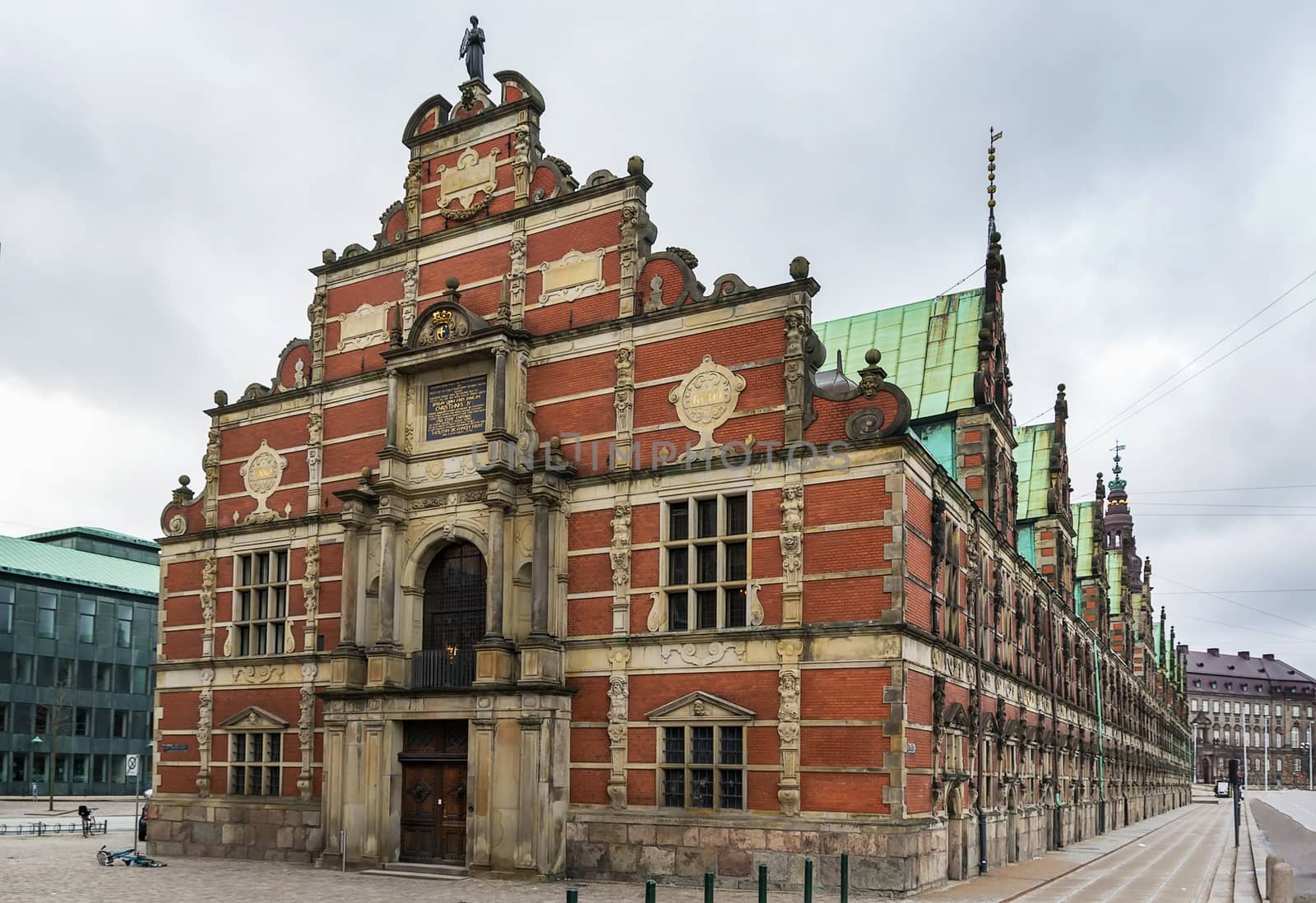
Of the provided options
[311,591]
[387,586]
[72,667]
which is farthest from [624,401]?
[72,667]

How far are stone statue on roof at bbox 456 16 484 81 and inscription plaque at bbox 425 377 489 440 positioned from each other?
342 inches

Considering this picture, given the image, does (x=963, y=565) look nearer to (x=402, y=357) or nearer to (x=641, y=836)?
(x=641, y=836)

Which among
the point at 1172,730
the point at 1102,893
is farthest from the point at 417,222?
the point at 1172,730

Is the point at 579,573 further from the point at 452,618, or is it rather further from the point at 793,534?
the point at 793,534

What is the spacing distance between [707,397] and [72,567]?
5969cm

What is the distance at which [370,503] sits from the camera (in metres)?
29.3

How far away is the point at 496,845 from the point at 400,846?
355 cm

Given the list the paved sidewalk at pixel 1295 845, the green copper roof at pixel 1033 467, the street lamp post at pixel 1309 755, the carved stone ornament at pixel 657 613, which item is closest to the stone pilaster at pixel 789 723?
the carved stone ornament at pixel 657 613

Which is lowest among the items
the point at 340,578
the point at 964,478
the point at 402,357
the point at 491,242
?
the point at 340,578

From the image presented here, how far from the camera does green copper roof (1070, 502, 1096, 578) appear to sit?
6131cm

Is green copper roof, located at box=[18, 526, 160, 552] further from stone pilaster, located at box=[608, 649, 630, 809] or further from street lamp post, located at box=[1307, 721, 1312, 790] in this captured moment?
street lamp post, located at box=[1307, 721, 1312, 790]

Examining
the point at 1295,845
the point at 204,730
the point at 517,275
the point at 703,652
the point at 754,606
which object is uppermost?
the point at 517,275

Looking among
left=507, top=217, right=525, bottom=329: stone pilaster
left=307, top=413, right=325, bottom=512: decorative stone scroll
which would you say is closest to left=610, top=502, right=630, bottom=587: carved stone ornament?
left=507, top=217, right=525, bottom=329: stone pilaster

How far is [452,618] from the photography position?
2856 centimetres
